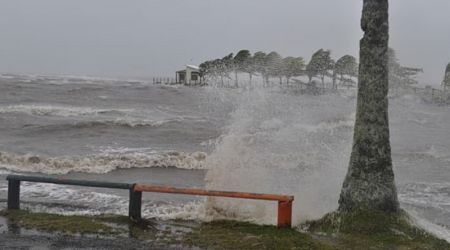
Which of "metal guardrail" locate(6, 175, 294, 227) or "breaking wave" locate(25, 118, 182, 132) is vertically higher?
"metal guardrail" locate(6, 175, 294, 227)

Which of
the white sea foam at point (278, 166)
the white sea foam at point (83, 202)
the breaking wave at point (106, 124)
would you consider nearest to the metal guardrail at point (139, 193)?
the white sea foam at point (278, 166)

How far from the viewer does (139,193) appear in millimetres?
7477

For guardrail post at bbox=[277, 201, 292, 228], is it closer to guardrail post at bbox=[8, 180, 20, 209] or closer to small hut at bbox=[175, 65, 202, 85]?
guardrail post at bbox=[8, 180, 20, 209]

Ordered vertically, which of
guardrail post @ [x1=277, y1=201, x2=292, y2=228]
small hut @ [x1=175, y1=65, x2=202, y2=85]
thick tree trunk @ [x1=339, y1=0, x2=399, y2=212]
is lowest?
guardrail post @ [x1=277, y1=201, x2=292, y2=228]

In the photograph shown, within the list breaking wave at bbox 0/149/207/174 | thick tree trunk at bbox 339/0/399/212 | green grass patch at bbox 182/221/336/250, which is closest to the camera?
green grass patch at bbox 182/221/336/250

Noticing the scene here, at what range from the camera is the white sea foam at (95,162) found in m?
16.1

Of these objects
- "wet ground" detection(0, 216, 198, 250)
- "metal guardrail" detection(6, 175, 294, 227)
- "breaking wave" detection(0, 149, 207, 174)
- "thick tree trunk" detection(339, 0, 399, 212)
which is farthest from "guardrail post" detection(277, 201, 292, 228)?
"breaking wave" detection(0, 149, 207, 174)

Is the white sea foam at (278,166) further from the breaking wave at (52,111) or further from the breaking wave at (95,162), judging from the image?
the breaking wave at (52,111)

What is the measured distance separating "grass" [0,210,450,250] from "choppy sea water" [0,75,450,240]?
0.92 m

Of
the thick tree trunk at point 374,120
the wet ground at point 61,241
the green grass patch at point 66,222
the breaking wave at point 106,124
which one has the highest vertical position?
the thick tree trunk at point 374,120

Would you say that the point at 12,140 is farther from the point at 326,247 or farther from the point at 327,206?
the point at 326,247

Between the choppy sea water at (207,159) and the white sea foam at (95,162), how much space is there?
31mm

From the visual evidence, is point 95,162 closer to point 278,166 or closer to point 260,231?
point 278,166

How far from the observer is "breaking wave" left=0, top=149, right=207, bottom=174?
16141 mm
